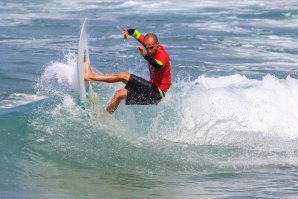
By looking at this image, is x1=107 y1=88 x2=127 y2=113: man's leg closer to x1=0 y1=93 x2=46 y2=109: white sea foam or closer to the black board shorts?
the black board shorts

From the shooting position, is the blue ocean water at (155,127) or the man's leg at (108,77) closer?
the blue ocean water at (155,127)

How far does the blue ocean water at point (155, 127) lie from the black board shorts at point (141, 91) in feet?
2.29

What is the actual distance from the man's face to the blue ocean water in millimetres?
1432

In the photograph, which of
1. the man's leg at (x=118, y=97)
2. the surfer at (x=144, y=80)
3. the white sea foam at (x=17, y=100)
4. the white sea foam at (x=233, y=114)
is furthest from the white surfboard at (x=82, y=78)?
the white sea foam at (x=17, y=100)

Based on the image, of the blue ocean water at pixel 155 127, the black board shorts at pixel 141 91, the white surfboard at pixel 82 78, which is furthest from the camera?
the white surfboard at pixel 82 78

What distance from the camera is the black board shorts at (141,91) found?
10.1 metres

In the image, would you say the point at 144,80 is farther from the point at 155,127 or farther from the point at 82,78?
the point at 155,127

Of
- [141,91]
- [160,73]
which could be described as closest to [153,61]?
[160,73]

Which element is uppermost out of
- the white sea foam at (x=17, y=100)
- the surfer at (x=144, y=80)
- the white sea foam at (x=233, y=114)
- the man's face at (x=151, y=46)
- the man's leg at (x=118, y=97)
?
the man's face at (x=151, y=46)

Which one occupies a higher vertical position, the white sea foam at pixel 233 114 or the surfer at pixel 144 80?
the surfer at pixel 144 80

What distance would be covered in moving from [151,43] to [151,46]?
0.04 m

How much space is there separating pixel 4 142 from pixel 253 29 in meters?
17.3

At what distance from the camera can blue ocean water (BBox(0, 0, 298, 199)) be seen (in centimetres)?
868

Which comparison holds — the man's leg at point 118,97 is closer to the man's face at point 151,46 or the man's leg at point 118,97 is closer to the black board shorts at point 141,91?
the black board shorts at point 141,91
